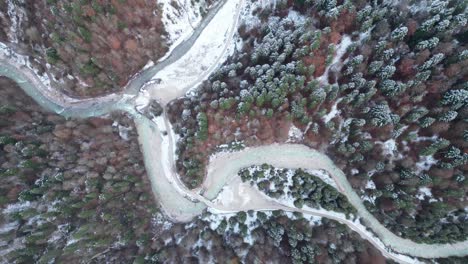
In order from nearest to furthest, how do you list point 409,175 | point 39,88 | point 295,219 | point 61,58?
point 409,175 < point 295,219 < point 61,58 < point 39,88

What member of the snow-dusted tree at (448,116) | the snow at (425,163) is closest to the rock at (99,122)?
the snow at (425,163)

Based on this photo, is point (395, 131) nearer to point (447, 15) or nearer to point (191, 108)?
point (447, 15)

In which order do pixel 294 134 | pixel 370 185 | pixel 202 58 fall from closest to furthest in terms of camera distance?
pixel 370 185, pixel 294 134, pixel 202 58

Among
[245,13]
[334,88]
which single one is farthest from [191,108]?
[334,88]

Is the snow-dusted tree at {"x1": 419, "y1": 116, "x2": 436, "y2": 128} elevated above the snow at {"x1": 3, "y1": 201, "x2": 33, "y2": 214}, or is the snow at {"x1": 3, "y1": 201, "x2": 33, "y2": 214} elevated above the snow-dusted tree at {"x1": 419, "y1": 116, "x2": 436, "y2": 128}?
the snow at {"x1": 3, "y1": 201, "x2": 33, "y2": 214}

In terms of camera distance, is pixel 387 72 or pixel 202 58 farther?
pixel 202 58

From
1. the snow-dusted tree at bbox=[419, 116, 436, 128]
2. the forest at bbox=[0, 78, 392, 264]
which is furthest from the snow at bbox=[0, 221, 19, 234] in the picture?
the snow-dusted tree at bbox=[419, 116, 436, 128]

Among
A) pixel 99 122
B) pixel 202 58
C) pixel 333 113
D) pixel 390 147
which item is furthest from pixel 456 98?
pixel 99 122

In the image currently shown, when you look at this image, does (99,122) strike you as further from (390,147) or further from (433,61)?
(433,61)

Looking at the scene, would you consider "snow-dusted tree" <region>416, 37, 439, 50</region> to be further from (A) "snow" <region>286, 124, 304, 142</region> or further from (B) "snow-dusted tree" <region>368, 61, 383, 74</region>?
(A) "snow" <region>286, 124, 304, 142</region>
